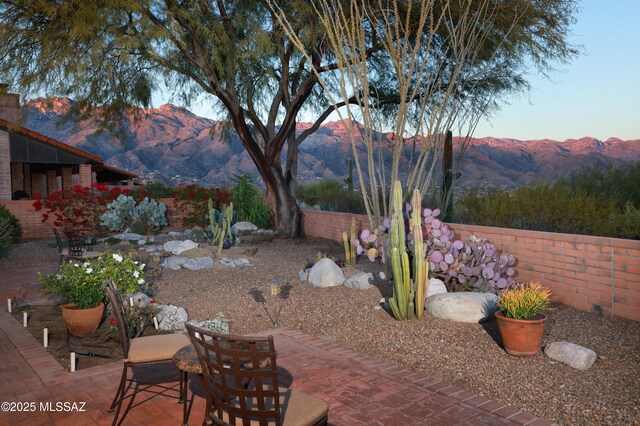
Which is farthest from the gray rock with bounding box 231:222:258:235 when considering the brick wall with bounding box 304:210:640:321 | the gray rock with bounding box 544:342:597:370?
the gray rock with bounding box 544:342:597:370

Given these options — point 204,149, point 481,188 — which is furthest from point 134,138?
point 481,188

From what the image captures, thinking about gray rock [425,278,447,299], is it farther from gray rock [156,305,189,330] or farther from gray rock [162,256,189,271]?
gray rock [162,256,189,271]

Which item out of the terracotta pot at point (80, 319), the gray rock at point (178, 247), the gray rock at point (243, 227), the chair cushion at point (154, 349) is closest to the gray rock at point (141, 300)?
the terracotta pot at point (80, 319)

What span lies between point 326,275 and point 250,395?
Result: 19.5ft

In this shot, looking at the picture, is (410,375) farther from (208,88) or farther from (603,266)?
(208,88)

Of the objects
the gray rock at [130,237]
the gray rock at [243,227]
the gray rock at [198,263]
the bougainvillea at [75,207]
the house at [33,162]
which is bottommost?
the gray rock at [198,263]

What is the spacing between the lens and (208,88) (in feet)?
46.9

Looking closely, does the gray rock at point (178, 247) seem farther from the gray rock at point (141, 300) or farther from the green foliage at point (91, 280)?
the green foliage at point (91, 280)

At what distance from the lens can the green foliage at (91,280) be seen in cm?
621

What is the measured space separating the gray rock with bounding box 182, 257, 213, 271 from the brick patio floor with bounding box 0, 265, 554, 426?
4624mm

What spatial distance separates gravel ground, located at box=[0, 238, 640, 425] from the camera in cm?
440

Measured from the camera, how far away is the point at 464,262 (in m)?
7.37

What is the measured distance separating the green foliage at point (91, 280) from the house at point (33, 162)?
1267cm

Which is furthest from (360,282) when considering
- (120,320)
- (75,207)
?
(75,207)
